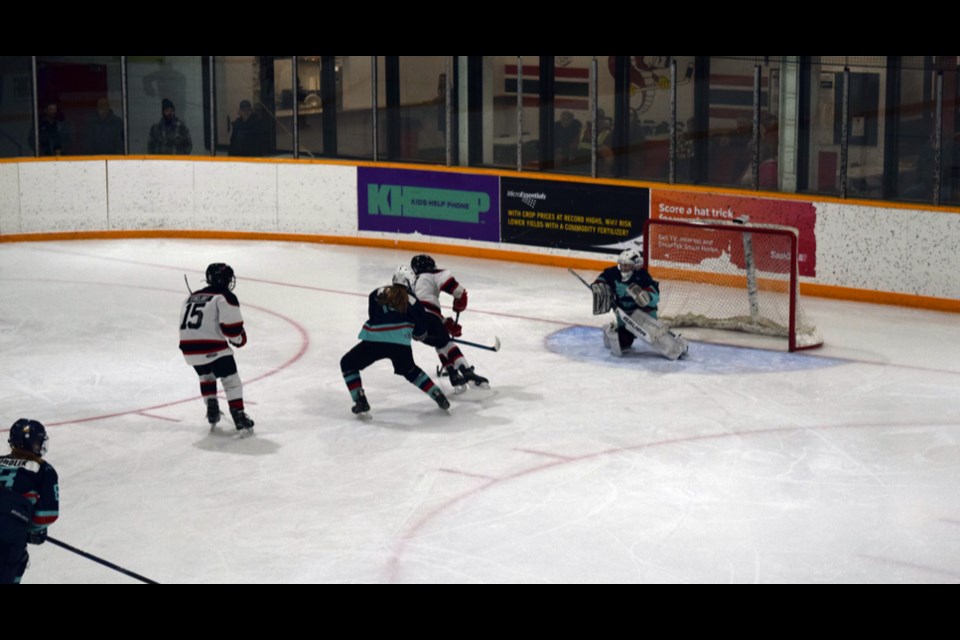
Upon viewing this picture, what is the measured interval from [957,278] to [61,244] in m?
9.09

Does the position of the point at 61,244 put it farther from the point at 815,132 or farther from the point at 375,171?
the point at 815,132

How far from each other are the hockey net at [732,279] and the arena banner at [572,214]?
1100 millimetres

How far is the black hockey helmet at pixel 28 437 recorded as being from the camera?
5.43 meters

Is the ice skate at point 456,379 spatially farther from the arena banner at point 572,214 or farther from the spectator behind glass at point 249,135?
the spectator behind glass at point 249,135

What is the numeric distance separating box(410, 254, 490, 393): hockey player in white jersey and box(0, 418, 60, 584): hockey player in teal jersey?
13.1 ft

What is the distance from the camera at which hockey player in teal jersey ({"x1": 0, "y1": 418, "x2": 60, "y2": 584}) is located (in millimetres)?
5125

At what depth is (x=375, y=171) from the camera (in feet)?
50.5

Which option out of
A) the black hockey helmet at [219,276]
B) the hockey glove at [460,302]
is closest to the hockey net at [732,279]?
the hockey glove at [460,302]

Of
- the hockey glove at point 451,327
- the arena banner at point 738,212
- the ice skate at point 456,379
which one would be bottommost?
the ice skate at point 456,379

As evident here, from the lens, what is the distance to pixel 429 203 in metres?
15.1

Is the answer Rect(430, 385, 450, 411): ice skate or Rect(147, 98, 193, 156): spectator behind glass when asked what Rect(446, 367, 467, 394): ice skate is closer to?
Rect(430, 385, 450, 411): ice skate

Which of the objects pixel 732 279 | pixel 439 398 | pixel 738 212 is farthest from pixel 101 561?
pixel 738 212

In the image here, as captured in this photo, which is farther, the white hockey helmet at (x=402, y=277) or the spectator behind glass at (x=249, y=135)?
the spectator behind glass at (x=249, y=135)

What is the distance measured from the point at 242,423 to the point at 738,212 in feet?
19.9
